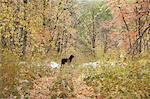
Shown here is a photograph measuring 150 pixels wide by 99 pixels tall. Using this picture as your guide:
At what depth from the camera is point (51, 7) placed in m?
24.6

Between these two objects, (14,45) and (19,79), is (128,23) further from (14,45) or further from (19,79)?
(19,79)

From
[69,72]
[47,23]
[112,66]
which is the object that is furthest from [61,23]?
[69,72]

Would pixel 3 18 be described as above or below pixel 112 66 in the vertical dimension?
above

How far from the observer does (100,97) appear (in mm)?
10680

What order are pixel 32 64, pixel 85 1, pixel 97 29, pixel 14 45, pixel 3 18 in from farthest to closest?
pixel 85 1 → pixel 97 29 → pixel 14 45 → pixel 3 18 → pixel 32 64

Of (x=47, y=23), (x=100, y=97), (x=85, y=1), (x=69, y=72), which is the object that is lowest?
(x=100, y=97)

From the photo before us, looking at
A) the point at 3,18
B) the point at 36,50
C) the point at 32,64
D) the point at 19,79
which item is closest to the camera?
the point at 19,79

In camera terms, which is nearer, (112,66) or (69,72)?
(69,72)

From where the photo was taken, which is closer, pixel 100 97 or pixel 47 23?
pixel 100 97

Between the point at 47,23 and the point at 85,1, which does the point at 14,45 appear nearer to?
the point at 47,23

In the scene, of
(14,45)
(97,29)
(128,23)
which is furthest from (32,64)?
(97,29)

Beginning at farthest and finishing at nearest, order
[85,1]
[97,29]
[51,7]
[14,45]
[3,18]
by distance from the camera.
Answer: [85,1] < [97,29] < [51,7] < [14,45] < [3,18]

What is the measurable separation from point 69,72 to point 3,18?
5085 mm

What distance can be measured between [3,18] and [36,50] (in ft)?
20.4
